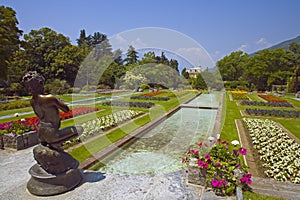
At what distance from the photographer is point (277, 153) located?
5512mm

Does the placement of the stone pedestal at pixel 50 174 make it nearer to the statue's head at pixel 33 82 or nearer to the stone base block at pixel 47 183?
the stone base block at pixel 47 183

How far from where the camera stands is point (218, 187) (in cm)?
357

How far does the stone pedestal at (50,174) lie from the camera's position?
11.6ft

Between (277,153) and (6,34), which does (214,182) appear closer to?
(277,153)

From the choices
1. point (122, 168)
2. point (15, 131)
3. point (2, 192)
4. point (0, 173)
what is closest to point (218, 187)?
point (122, 168)

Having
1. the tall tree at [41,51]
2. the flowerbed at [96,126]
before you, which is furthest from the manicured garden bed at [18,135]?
the tall tree at [41,51]

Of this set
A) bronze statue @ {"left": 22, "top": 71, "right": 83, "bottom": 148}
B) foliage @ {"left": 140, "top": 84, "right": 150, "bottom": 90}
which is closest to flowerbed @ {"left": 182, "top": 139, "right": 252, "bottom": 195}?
bronze statue @ {"left": 22, "top": 71, "right": 83, "bottom": 148}

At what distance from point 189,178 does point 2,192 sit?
3.51m

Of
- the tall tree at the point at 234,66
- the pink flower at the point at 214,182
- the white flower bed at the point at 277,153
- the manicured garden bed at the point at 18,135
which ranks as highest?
the tall tree at the point at 234,66

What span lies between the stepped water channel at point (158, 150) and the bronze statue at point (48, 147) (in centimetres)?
125

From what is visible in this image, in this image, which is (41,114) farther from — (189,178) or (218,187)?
(218,187)

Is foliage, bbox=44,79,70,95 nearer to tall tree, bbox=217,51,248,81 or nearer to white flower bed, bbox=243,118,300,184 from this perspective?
white flower bed, bbox=243,118,300,184

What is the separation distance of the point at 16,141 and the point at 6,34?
20703mm

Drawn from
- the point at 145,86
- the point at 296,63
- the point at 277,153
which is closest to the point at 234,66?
the point at 296,63
